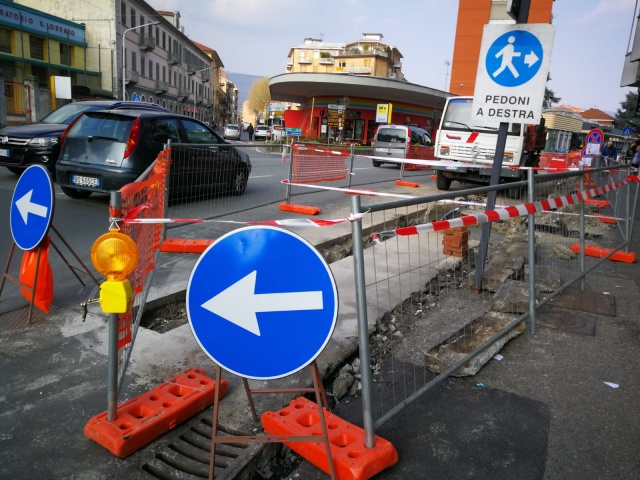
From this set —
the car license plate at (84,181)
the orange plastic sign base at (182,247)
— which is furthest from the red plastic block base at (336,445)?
the car license plate at (84,181)

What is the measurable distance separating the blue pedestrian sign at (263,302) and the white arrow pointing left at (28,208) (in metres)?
2.03

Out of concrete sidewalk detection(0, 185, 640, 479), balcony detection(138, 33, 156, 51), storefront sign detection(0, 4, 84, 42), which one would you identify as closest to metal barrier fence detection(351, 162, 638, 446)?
concrete sidewalk detection(0, 185, 640, 479)

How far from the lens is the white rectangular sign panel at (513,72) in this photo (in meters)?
4.44

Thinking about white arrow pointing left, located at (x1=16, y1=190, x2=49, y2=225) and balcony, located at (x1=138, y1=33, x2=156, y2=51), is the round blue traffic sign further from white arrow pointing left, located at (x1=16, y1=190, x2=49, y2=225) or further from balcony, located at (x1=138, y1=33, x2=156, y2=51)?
balcony, located at (x1=138, y1=33, x2=156, y2=51)

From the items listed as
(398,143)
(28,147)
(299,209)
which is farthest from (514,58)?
(398,143)

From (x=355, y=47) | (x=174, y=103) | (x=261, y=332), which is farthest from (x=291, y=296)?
(x=355, y=47)

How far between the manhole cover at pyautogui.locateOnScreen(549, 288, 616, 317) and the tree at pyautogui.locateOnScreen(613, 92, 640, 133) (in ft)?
194

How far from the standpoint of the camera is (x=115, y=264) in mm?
2283

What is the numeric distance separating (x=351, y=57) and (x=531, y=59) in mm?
83056

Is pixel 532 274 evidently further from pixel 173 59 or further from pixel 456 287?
pixel 173 59

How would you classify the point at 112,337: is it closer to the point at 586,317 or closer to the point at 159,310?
the point at 159,310

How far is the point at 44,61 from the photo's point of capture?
3900 centimetres

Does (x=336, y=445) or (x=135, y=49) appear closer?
(x=336, y=445)

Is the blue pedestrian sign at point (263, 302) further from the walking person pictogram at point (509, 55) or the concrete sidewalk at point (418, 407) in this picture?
the walking person pictogram at point (509, 55)
